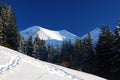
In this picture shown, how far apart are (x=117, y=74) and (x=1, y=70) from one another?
30459 mm

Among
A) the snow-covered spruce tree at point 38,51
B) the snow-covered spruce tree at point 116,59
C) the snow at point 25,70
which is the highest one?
the snow-covered spruce tree at point 38,51

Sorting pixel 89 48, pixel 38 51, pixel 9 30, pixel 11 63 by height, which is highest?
pixel 9 30

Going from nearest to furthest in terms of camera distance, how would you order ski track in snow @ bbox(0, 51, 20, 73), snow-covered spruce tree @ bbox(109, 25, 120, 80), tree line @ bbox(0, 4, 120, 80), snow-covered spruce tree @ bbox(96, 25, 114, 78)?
ski track in snow @ bbox(0, 51, 20, 73), snow-covered spruce tree @ bbox(109, 25, 120, 80), tree line @ bbox(0, 4, 120, 80), snow-covered spruce tree @ bbox(96, 25, 114, 78)

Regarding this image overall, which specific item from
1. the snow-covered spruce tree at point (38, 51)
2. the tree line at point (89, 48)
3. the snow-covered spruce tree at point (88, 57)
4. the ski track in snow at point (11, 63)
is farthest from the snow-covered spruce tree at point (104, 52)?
the snow-covered spruce tree at point (38, 51)

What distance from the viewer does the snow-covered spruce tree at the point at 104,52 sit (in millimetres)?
47331

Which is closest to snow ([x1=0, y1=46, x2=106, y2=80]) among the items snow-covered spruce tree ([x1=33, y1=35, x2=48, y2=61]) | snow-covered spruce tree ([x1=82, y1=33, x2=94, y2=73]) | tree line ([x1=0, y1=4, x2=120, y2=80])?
tree line ([x1=0, y1=4, x2=120, y2=80])

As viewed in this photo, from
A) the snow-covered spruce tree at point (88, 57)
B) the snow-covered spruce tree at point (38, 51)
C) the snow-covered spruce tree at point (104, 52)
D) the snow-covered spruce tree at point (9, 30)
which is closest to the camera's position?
the snow-covered spruce tree at point (104, 52)

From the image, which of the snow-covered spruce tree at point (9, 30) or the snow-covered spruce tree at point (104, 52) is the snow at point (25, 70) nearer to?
the snow-covered spruce tree at point (104, 52)

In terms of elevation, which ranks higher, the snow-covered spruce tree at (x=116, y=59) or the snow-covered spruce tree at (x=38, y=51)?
the snow-covered spruce tree at (x=38, y=51)

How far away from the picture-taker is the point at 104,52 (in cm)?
4916

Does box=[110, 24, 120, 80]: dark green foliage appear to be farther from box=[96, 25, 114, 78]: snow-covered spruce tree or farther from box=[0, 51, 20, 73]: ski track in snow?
box=[0, 51, 20, 73]: ski track in snow

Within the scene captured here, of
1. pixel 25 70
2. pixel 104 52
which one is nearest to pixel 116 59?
pixel 104 52

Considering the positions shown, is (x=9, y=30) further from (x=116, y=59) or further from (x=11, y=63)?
(x=11, y=63)

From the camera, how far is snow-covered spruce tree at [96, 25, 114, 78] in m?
47.3
